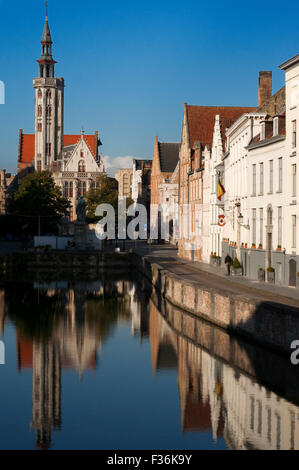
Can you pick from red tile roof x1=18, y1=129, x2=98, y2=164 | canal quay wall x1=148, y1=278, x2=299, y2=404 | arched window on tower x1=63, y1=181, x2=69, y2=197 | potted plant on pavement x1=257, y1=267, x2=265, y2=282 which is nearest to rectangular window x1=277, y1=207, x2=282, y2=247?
potted plant on pavement x1=257, y1=267, x2=265, y2=282

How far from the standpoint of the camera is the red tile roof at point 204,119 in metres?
71.8

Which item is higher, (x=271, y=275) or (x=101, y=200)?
(x=101, y=200)

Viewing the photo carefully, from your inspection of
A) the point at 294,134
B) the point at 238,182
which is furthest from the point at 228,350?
the point at 238,182

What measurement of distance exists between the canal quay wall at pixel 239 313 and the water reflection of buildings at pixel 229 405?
155cm

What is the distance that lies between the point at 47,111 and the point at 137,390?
461ft

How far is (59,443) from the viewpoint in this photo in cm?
1677

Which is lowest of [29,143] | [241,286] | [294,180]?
[241,286]

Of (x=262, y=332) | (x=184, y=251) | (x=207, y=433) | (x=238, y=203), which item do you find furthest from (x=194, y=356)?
(x=184, y=251)

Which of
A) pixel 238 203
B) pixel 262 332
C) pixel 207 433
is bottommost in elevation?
pixel 207 433

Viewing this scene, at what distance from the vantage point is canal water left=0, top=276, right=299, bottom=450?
17281mm

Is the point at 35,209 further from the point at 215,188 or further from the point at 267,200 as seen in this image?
the point at 267,200

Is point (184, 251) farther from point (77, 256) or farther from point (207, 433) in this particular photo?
point (207, 433)

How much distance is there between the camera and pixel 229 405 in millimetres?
20172
